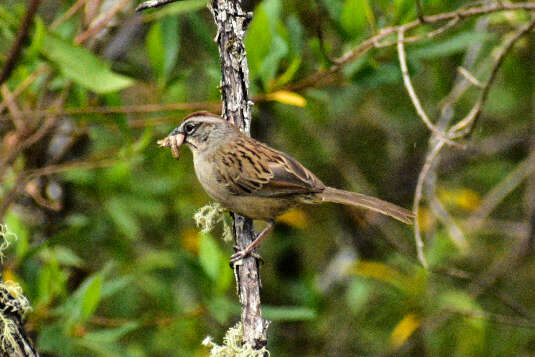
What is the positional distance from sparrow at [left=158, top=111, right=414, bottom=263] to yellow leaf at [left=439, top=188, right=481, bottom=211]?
9.02ft

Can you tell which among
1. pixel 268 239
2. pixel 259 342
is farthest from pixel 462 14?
pixel 268 239

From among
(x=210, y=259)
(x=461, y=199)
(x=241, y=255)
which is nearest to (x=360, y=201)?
(x=210, y=259)

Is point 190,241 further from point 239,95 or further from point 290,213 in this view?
point 239,95

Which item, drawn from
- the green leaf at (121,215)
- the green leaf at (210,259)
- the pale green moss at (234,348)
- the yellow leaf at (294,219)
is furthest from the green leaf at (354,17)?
the yellow leaf at (294,219)

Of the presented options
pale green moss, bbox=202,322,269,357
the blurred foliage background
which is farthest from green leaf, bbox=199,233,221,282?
pale green moss, bbox=202,322,269,357

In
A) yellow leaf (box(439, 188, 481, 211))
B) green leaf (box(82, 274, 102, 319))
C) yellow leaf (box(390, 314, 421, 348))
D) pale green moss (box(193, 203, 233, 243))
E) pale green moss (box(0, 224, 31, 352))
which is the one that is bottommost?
pale green moss (box(0, 224, 31, 352))

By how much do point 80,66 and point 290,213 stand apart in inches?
120

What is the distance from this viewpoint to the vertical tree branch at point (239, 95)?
3.08 metres

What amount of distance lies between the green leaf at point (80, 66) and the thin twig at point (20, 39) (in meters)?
0.19

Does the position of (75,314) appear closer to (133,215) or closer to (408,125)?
(133,215)

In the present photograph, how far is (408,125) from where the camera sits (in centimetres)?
744

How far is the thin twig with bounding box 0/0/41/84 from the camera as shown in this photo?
368 cm

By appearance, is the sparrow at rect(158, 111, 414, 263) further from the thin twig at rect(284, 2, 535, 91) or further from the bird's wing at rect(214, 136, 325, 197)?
the thin twig at rect(284, 2, 535, 91)

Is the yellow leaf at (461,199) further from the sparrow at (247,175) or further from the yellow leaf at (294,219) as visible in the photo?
the sparrow at (247,175)
